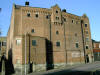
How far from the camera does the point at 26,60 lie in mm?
36125

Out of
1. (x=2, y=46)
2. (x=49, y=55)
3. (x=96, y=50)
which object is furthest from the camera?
(x=2, y=46)

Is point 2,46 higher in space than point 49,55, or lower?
higher

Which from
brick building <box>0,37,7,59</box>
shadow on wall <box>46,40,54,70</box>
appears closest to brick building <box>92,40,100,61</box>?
shadow on wall <box>46,40,54,70</box>

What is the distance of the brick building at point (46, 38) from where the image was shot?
3750cm

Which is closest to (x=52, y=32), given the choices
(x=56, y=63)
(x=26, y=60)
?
(x=56, y=63)

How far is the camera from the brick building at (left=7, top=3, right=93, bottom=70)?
123 ft

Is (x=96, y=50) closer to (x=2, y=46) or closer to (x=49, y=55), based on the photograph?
(x=49, y=55)

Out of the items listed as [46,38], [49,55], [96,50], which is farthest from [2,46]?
[96,50]

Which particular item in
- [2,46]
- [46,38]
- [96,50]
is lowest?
[96,50]

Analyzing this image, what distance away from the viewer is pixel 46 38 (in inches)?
1715

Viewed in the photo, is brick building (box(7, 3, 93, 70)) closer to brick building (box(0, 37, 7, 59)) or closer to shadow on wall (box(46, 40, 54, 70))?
shadow on wall (box(46, 40, 54, 70))

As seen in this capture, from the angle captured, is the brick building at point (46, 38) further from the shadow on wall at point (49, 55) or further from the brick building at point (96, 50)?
the brick building at point (96, 50)

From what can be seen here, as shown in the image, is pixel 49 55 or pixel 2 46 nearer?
pixel 49 55

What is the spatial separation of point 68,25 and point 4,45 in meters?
35.8
